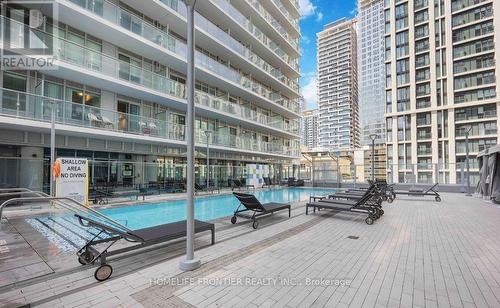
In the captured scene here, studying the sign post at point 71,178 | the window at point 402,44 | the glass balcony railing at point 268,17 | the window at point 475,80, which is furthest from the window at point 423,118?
the sign post at point 71,178

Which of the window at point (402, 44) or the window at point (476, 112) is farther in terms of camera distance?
the window at point (402, 44)

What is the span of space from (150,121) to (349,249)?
49.3 feet

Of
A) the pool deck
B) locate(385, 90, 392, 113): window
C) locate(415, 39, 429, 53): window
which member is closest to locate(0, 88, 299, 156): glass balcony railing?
the pool deck

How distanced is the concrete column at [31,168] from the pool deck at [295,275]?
25.5 feet

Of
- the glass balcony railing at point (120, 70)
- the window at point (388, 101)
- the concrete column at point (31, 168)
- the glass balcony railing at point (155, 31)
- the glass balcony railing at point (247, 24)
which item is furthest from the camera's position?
the window at point (388, 101)

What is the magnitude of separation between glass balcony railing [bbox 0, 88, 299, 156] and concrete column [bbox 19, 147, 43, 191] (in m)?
2.38

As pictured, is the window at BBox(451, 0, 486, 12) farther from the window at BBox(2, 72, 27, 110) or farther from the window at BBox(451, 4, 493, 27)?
the window at BBox(2, 72, 27, 110)

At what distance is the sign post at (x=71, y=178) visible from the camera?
9.53m

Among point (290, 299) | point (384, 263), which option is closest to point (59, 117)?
point (290, 299)

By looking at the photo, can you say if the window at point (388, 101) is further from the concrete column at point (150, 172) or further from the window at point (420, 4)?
the concrete column at point (150, 172)

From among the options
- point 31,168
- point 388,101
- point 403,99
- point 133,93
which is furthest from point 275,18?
point 403,99

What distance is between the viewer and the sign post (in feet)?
31.3

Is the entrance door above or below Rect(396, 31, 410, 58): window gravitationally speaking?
below

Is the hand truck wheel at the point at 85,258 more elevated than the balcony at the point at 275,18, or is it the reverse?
the balcony at the point at 275,18
